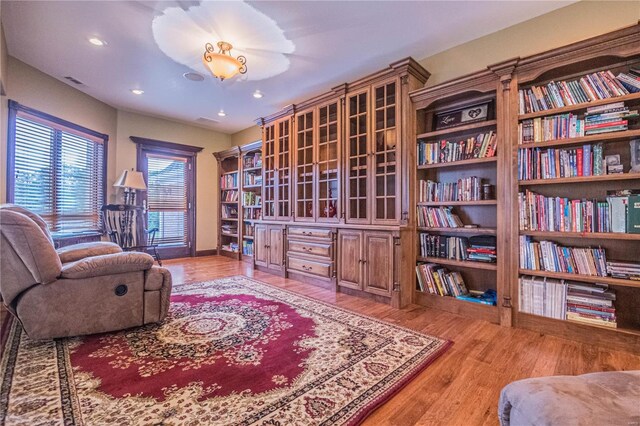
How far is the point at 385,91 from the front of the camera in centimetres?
320

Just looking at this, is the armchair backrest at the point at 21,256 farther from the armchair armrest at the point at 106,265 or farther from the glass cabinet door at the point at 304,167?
the glass cabinet door at the point at 304,167

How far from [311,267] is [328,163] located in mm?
1405

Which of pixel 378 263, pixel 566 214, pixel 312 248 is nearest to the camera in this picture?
pixel 566 214

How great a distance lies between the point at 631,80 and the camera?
2.05 metres

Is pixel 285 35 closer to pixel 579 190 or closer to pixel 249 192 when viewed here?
pixel 579 190

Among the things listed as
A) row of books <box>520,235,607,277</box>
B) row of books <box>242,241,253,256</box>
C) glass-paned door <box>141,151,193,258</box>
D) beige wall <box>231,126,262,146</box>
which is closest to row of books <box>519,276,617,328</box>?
row of books <box>520,235,607,277</box>

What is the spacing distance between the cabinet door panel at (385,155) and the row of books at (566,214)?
112cm

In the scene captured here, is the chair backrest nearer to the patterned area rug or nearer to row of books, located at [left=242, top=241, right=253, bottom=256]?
row of books, located at [left=242, top=241, right=253, bottom=256]

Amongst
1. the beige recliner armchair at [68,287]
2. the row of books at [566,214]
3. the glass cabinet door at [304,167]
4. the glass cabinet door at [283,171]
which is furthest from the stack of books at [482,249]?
the beige recliner armchair at [68,287]

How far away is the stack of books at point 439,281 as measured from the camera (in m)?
2.86

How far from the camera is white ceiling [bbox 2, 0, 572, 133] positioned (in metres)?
2.47

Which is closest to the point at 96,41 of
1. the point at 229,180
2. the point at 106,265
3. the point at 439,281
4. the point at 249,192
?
the point at 106,265

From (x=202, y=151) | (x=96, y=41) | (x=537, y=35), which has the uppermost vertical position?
(x=96, y=41)

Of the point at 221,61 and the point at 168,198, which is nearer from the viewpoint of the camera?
the point at 221,61
